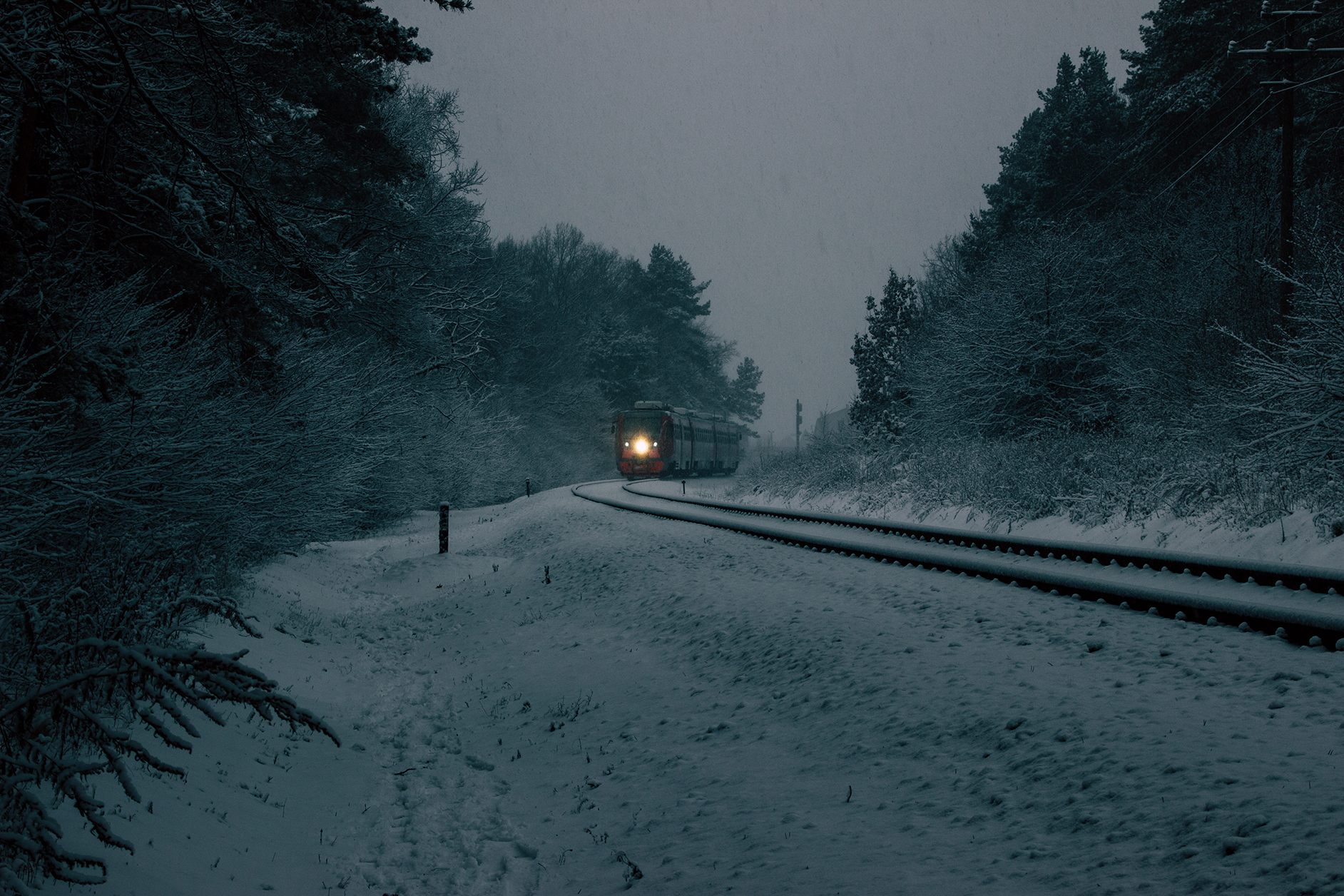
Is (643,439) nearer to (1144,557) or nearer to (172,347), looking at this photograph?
(172,347)

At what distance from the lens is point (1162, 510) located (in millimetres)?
11211

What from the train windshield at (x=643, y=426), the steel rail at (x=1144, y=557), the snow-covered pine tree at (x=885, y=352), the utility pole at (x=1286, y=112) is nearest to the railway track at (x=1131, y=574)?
the steel rail at (x=1144, y=557)

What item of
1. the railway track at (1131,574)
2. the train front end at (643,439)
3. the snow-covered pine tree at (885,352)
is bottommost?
the railway track at (1131,574)

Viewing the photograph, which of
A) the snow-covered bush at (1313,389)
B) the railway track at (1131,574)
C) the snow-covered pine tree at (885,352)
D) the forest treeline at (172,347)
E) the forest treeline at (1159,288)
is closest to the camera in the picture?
the forest treeline at (172,347)

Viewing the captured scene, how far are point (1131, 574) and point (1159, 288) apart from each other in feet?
58.4

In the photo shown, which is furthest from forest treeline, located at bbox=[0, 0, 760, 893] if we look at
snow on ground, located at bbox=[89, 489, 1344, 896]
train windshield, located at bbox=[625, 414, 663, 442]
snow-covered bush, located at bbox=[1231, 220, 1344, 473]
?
train windshield, located at bbox=[625, 414, 663, 442]

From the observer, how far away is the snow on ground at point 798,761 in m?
3.21

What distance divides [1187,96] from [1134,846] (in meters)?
35.5

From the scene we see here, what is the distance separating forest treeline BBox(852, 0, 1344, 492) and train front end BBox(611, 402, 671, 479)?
381 inches

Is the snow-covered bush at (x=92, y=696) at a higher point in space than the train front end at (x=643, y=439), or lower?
lower

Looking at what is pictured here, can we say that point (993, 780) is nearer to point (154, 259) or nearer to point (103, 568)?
point (103, 568)

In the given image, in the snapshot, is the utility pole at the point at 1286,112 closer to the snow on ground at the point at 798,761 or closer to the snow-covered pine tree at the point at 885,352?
the snow on ground at the point at 798,761

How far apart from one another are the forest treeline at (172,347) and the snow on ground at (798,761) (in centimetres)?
92

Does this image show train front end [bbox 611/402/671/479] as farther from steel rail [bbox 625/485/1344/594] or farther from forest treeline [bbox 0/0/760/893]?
steel rail [bbox 625/485/1344/594]
